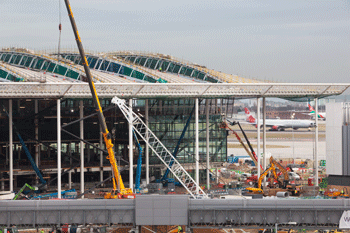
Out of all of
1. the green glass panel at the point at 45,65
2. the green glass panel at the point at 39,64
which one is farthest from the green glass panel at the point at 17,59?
the green glass panel at the point at 45,65

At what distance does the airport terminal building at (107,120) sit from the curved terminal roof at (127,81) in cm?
13

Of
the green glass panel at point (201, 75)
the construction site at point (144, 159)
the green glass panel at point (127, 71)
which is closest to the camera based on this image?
the construction site at point (144, 159)

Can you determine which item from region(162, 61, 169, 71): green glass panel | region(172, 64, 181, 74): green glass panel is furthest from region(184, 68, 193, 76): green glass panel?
region(162, 61, 169, 71): green glass panel

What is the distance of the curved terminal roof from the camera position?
234ft

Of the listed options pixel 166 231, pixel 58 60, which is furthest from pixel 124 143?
pixel 166 231

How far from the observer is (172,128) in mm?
90438

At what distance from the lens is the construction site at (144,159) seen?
51.3 meters

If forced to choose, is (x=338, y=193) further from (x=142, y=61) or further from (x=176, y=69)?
(x=142, y=61)

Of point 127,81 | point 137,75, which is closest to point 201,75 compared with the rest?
point 137,75

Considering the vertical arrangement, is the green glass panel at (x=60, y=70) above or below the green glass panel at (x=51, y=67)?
below

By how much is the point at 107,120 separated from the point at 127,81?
827cm

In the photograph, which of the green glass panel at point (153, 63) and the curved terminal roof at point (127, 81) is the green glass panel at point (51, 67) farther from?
the green glass panel at point (153, 63)

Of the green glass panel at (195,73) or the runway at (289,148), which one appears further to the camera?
the runway at (289,148)

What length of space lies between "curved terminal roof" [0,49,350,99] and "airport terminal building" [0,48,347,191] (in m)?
0.13
